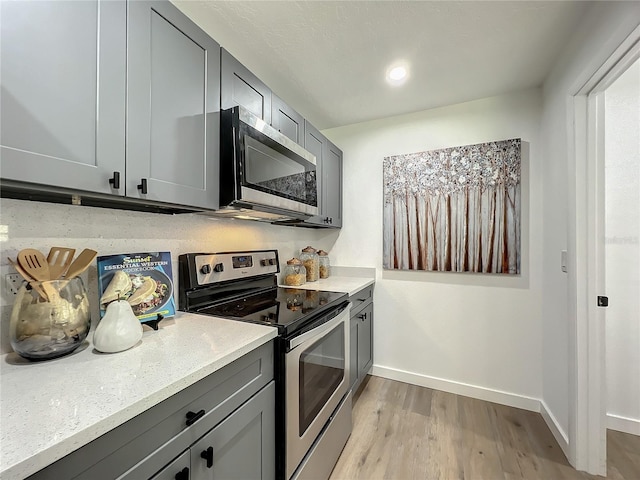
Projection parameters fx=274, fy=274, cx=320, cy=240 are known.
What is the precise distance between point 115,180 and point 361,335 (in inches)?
77.8

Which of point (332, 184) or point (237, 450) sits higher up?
point (332, 184)

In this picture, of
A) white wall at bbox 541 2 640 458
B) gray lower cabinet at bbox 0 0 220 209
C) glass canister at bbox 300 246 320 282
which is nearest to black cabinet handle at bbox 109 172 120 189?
gray lower cabinet at bbox 0 0 220 209

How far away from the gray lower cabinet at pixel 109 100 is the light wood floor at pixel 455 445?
1.72 meters

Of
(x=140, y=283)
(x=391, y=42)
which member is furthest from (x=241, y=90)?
(x=140, y=283)

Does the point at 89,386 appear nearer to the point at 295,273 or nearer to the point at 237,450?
the point at 237,450

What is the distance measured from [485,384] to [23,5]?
10.2ft

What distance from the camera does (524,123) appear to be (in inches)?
82.0

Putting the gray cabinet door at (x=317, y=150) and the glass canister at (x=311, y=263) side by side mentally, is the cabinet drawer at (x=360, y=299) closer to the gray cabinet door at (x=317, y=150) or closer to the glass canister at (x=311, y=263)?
the glass canister at (x=311, y=263)

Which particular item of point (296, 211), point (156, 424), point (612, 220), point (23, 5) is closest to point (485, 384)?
point (612, 220)

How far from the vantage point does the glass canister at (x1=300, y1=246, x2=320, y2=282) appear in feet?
7.91

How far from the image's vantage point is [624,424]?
1803 millimetres

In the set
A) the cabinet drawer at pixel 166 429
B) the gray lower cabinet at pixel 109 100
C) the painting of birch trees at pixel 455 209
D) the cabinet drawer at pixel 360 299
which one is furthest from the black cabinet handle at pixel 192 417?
the painting of birch trees at pixel 455 209

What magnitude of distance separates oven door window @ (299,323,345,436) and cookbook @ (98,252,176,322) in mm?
660

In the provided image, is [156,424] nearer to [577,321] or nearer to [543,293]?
[577,321]
